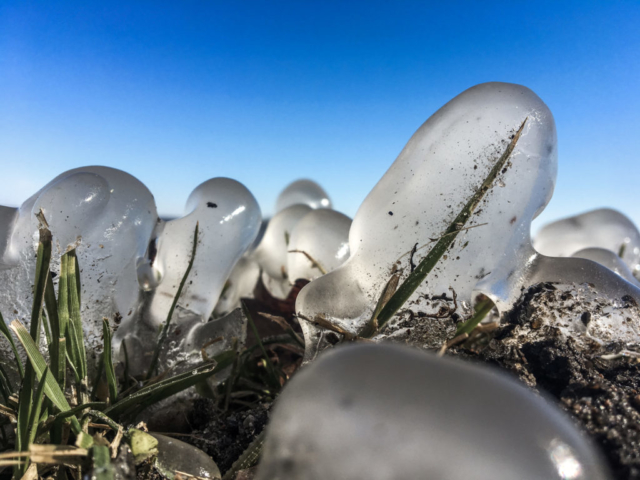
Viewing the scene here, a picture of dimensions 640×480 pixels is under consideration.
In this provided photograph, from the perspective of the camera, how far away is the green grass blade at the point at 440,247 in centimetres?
40

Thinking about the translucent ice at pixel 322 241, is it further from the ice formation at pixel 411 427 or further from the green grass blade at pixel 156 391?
the ice formation at pixel 411 427

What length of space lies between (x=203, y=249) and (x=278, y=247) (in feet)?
1.29

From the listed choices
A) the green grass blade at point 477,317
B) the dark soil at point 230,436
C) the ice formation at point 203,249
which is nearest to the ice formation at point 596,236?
the green grass blade at point 477,317

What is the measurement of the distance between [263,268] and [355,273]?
613 millimetres

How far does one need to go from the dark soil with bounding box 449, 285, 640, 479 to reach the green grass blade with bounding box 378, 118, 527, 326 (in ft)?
0.20

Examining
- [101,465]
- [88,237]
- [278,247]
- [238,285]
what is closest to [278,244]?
[278,247]

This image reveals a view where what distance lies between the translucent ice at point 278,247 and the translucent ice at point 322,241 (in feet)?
0.44

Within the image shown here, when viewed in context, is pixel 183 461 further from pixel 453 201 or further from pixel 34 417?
pixel 453 201

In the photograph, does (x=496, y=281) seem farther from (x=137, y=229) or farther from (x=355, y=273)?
(x=137, y=229)

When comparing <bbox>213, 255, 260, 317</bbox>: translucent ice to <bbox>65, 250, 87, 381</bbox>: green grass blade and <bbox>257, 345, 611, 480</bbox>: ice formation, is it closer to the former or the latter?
<bbox>65, 250, 87, 381</bbox>: green grass blade

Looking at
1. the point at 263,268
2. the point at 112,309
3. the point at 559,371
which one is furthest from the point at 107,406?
the point at 263,268

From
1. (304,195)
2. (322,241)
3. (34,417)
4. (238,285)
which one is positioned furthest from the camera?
(304,195)

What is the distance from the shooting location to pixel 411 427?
20cm

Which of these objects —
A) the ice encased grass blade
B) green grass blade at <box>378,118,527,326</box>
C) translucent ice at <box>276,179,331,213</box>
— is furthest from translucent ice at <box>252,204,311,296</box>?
green grass blade at <box>378,118,527,326</box>
